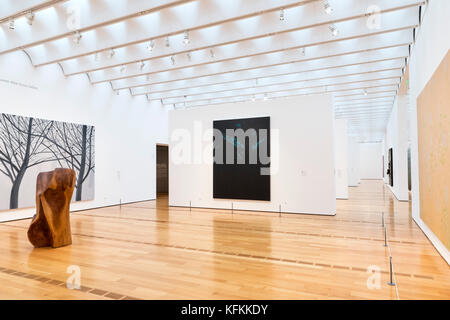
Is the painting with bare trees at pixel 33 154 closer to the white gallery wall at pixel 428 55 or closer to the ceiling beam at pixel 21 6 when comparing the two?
the ceiling beam at pixel 21 6

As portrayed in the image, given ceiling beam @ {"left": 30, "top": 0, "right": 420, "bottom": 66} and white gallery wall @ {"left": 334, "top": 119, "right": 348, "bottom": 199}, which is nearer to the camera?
ceiling beam @ {"left": 30, "top": 0, "right": 420, "bottom": 66}

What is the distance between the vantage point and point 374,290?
3.03 meters

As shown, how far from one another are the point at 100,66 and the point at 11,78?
83.5 inches

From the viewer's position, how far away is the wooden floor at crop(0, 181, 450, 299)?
3.06 m

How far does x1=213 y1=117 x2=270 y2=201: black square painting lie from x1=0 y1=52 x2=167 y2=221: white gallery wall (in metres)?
3.63

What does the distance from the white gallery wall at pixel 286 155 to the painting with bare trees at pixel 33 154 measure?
10.1 ft

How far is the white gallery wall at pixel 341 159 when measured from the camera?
38.9 feet

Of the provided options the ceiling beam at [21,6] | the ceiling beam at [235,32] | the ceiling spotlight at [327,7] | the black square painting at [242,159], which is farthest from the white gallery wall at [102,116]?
the ceiling spotlight at [327,7]

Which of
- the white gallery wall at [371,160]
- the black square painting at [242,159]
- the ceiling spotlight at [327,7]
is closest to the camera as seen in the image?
the ceiling spotlight at [327,7]

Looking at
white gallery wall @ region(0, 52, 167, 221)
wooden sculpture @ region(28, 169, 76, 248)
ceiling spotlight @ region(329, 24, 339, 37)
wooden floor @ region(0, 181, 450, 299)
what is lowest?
wooden floor @ region(0, 181, 450, 299)

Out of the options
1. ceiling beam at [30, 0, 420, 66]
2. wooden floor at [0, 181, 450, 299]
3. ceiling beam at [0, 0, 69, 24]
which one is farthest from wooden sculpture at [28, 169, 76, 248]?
ceiling beam at [30, 0, 420, 66]

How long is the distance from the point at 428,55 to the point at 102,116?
Answer: 9.01 meters

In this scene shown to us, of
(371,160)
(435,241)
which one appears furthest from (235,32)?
(371,160)

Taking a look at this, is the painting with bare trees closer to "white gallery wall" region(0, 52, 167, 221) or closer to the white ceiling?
"white gallery wall" region(0, 52, 167, 221)
